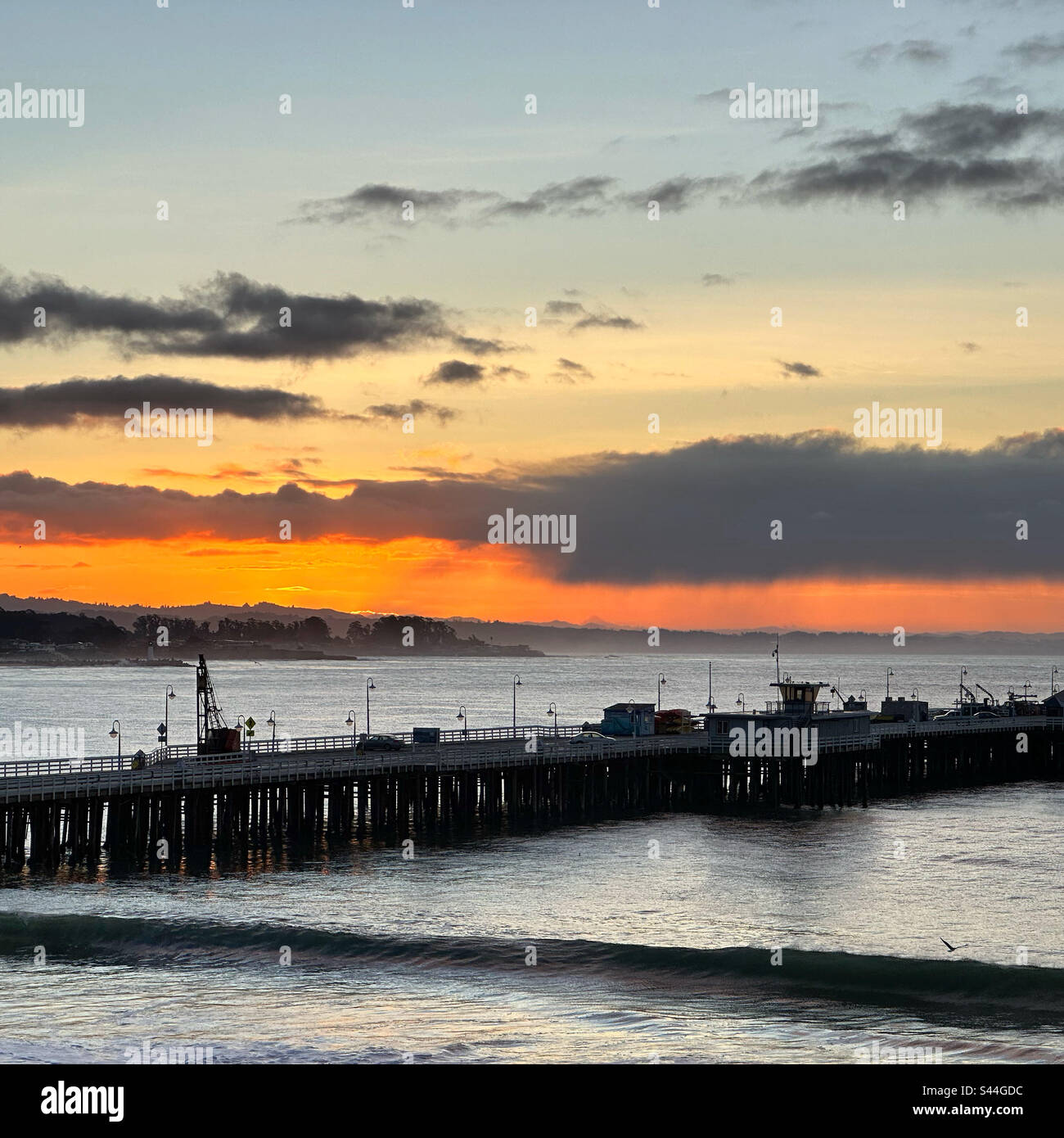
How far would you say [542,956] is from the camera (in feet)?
157

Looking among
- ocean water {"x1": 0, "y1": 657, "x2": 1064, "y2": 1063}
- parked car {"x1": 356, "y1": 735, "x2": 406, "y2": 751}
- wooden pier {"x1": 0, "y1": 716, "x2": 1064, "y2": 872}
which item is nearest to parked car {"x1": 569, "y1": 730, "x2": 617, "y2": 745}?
wooden pier {"x1": 0, "y1": 716, "x2": 1064, "y2": 872}

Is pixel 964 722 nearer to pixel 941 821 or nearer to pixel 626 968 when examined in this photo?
pixel 941 821

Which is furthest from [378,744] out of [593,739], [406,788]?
[593,739]

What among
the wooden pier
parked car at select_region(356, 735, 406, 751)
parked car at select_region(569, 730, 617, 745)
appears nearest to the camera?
the wooden pier

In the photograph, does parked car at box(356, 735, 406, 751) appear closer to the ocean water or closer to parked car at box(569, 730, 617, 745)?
parked car at box(569, 730, 617, 745)

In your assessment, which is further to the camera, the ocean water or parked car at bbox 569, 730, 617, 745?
parked car at bbox 569, 730, 617, 745

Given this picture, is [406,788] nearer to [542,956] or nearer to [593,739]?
[593,739]

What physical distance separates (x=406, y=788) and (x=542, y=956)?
32112 millimetres

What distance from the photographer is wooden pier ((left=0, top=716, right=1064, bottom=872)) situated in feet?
211

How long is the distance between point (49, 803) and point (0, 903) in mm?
7902

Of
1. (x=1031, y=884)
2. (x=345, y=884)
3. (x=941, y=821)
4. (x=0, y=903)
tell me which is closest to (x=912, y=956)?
(x=1031, y=884)

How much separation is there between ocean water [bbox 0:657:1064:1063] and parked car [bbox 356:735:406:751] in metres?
13.2

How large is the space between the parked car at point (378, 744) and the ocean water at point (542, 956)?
43.3 ft

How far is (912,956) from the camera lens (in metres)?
48.8
